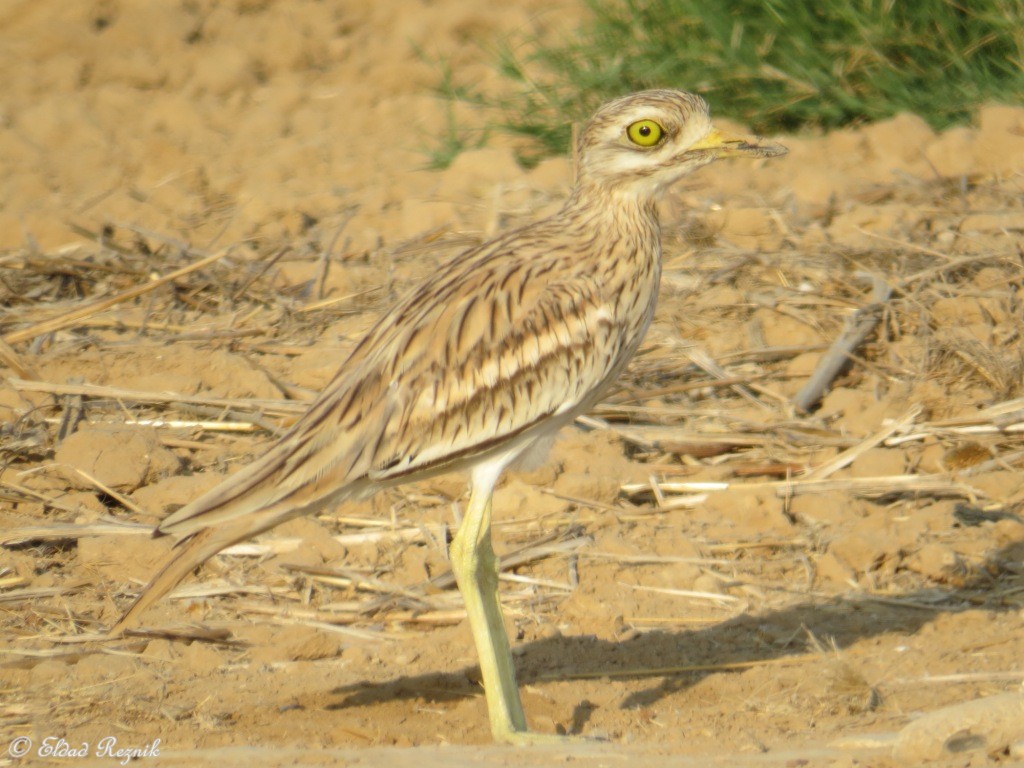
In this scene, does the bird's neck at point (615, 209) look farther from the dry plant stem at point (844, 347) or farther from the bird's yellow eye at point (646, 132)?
the dry plant stem at point (844, 347)

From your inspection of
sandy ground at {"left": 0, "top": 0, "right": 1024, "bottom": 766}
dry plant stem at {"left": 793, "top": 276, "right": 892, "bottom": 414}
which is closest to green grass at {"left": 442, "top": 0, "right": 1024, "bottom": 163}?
sandy ground at {"left": 0, "top": 0, "right": 1024, "bottom": 766}

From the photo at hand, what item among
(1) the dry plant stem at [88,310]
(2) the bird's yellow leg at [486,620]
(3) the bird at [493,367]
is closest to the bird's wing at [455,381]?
(3) the bird at [493,367]

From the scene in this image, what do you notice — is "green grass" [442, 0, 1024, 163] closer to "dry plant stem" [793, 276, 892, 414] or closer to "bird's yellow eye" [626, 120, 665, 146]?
"dry plant stem" [793, 276, 892, 414]

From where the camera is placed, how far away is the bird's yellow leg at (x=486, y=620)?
359cm

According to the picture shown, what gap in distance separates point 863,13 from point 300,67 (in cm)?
334

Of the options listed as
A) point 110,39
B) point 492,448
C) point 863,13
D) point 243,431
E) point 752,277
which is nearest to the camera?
point 492,448

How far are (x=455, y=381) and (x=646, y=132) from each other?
85 cm

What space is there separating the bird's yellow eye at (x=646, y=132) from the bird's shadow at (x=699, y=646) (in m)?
1.37

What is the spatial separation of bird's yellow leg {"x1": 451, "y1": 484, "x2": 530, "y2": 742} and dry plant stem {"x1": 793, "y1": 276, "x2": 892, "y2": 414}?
1.83 m

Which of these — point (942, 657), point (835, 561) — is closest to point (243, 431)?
point (835, 561)

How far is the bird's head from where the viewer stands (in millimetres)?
3922

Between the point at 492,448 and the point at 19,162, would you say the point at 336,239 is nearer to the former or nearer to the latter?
the point at 19,162

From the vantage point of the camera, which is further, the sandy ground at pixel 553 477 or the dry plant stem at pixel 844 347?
the dry plant stem at pixel 844 347

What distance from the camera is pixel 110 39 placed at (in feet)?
27.9
